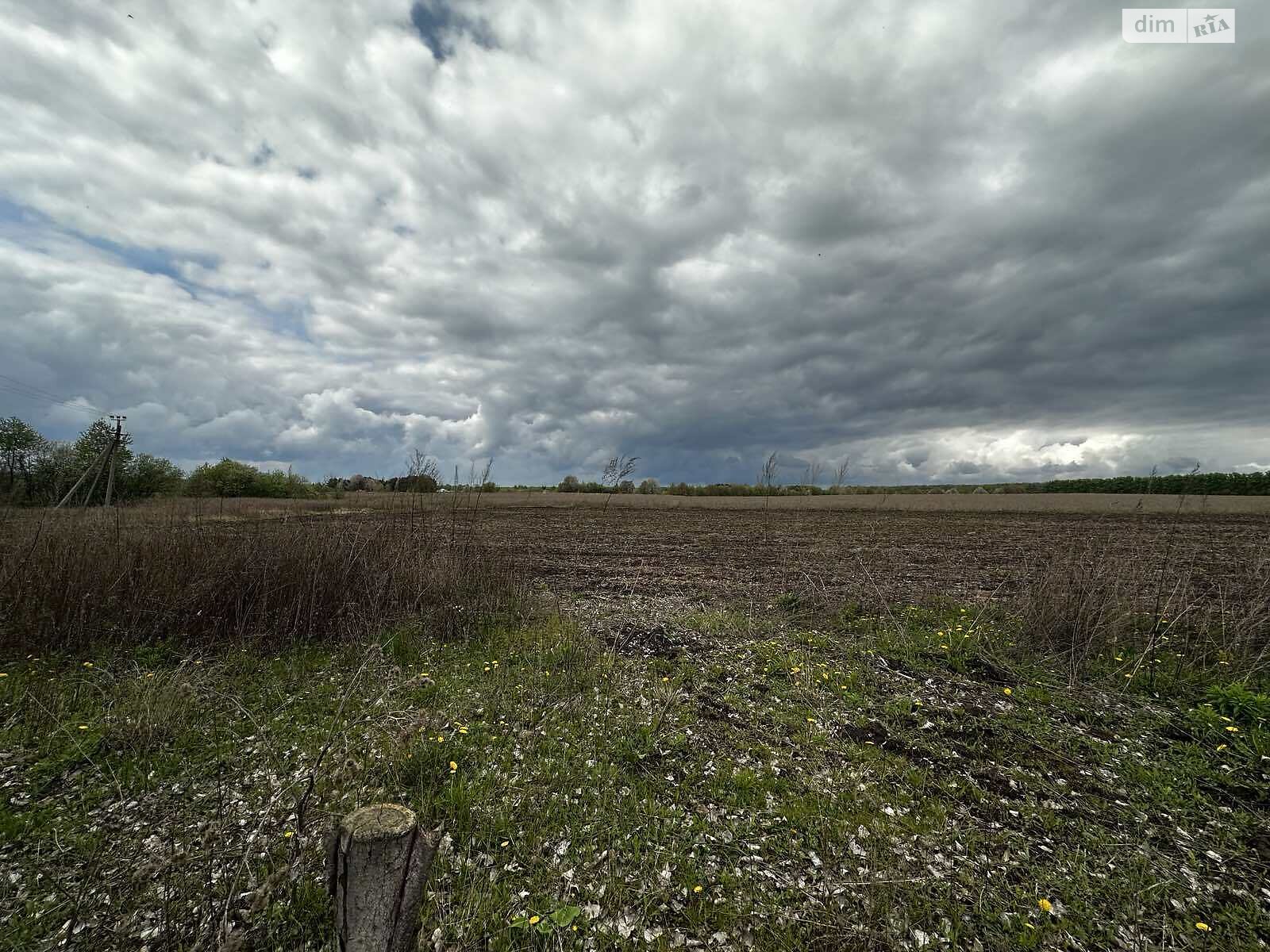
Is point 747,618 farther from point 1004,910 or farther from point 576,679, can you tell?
point 1004,910

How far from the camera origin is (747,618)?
33.6ft

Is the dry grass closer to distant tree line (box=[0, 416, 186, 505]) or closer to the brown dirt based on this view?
the brown dirt

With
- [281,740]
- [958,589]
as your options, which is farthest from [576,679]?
[958,589]

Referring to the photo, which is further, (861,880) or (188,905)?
(861,880)

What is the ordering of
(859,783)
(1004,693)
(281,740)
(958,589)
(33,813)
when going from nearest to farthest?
(33,813) → (859,783) → (281,740) → (1004,693) → (958,589)

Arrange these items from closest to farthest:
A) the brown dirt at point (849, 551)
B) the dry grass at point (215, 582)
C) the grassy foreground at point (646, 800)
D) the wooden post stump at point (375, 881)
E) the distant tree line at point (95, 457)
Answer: the wooden post stump at point (375, 881), the grassy foreground at point (646, 800), the dry grass at point (215, 582), the brown dirt at point (849, 551), the distant tree line at point (95, 457)

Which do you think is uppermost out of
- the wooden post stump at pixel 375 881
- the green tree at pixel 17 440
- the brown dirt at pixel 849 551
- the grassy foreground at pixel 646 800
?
the green tree at pixel 17 440

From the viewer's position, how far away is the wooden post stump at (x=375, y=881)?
228 centimetres

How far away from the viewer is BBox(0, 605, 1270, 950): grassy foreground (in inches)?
143

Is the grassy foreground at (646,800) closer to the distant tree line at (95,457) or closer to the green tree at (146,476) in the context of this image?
the distant tree line at (95,457)

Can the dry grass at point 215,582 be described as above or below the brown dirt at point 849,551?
above

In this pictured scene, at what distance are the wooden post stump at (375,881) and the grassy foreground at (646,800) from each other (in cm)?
92

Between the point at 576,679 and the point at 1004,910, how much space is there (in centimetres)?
506

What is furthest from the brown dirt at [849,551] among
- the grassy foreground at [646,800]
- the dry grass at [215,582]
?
the grassy foreground at [646,800]
